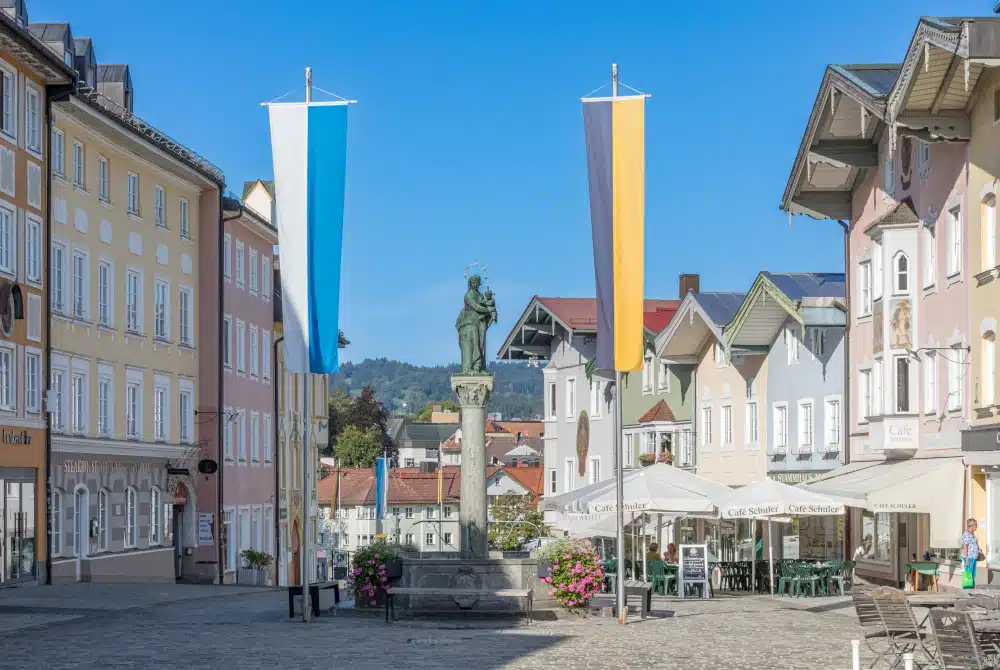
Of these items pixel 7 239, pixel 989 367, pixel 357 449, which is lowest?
pixel 357 449

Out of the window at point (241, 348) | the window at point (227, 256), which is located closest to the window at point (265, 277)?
the window at point (241, 348)

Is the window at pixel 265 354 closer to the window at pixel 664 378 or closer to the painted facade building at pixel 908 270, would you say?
the window at pixel 664 378

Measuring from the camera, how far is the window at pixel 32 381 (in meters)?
38.8

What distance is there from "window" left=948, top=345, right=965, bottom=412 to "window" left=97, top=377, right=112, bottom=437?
2118cm

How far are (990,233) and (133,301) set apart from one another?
79.7 ft

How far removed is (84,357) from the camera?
43219 millimetres

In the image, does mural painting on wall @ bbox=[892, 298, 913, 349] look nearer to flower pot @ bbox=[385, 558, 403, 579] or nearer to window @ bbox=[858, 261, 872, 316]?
window @ bbox=[858, 261, 872, 316]

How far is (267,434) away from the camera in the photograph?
62.3m

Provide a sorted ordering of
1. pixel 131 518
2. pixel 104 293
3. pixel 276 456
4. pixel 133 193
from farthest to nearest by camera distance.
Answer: pixel 276 456 < pixel 133 193 < pixel 131 518 < pixel 104 293

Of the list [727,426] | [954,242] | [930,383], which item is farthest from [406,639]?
[727,426]

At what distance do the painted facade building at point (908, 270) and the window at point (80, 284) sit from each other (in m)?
17.6

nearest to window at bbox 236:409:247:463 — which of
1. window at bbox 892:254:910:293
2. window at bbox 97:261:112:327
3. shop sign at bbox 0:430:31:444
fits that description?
window at bbox 97:261:112:327

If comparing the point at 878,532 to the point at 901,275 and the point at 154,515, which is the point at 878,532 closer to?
the point at 901,275

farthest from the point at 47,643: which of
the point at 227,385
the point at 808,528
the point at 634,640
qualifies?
the point at 227,385
